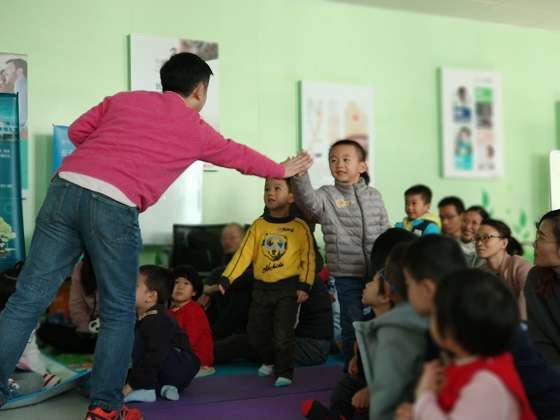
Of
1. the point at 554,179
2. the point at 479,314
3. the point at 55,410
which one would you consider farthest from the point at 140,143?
the point at 554,179

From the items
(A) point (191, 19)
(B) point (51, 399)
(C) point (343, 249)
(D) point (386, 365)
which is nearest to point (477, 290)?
(D) point (386, 365)

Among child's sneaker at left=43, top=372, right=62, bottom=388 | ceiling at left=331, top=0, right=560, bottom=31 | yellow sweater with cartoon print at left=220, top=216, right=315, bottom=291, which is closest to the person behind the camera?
child's sneaker at left=43, top=372, right=62, bottom=388

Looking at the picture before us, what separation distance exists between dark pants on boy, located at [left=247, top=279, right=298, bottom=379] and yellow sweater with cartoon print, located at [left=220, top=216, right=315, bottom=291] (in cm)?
6

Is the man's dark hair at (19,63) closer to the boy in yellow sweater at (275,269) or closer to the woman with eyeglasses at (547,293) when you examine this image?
the boy in yellow sweater at (275,269)

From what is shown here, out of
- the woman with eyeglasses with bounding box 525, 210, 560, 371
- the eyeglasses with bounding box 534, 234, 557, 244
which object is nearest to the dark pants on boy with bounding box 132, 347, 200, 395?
the woman with eyeglasses with bounding box 525, 210, 560, 371

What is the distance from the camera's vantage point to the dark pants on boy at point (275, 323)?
328cm

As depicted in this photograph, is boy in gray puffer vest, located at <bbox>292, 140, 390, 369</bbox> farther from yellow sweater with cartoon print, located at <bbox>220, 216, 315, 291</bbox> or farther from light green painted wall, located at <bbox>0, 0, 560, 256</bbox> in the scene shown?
light green painted wall, located at <bbox>0, 0, 560, 256</bbox>

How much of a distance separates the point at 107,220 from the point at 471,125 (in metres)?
4.93

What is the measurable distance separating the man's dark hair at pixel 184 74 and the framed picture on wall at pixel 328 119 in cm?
332

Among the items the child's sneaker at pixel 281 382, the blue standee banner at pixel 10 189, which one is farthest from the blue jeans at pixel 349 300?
the blue standee banner at pixel 10 189

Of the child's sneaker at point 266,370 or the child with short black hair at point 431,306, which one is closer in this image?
the child with short black hair at point 431,306

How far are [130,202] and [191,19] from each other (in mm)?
3640

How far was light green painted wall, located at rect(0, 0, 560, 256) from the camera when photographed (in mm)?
5277

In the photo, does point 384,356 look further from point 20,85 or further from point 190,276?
point 20,85
